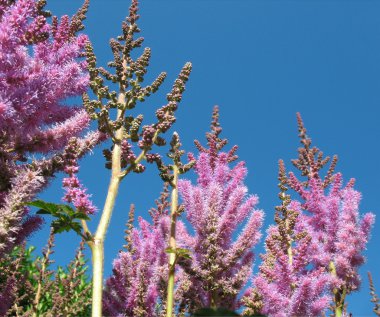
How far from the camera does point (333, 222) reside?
6180mm

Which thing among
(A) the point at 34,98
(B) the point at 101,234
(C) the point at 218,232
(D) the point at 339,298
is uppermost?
(A) the point at 34,98

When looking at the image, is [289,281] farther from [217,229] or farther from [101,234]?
[101,234]

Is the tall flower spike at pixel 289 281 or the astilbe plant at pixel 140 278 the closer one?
the tall flower spike at pixel 289 281

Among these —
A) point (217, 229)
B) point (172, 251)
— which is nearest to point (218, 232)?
point (217, 229)

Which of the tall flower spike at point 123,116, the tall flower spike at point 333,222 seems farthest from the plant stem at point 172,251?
the tall flower spike at point 333,222

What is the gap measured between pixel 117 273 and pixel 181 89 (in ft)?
7.40

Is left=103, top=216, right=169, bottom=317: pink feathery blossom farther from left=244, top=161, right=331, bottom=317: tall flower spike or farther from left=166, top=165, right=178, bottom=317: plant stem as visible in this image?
left=166, top=165, right=178, bottom=317: plant stem

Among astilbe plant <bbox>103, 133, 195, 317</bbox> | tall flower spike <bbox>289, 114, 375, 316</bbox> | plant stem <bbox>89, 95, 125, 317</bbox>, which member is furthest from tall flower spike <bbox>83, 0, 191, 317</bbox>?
tall flower spike <bbox>289, 114, 375, 316</bbox>

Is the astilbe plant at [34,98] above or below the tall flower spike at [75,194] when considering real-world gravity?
above

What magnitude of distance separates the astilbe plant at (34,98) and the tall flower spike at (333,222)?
9.96 feet

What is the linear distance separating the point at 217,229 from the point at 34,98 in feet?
6.85

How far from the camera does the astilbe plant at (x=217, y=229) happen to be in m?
4.15

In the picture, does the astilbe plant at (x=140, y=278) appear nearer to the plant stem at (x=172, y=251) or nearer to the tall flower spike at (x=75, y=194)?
the plant stem at (x=172, y=251)

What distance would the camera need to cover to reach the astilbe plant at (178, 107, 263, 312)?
13.6 ft
